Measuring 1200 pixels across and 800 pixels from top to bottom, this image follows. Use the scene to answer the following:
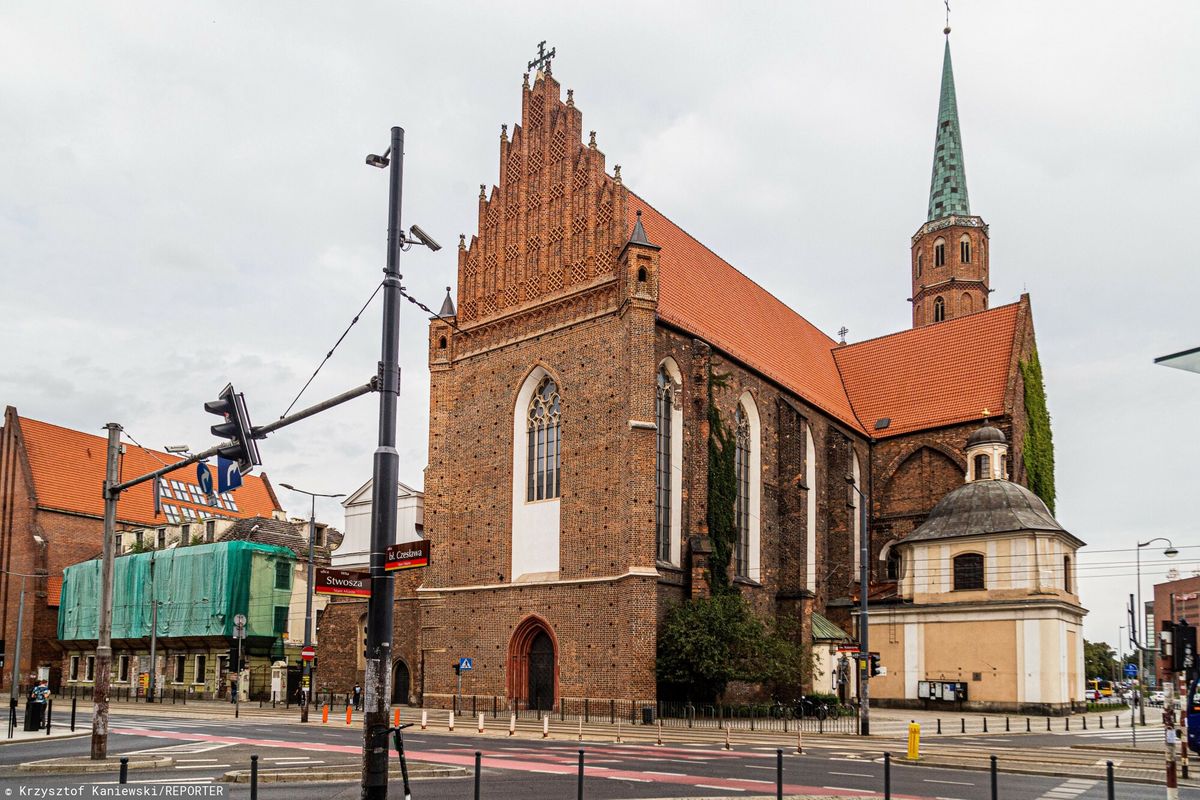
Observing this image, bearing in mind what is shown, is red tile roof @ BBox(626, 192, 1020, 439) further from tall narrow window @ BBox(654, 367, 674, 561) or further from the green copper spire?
the green copper spire

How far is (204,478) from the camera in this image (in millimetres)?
19625

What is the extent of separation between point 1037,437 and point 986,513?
35.3 ft

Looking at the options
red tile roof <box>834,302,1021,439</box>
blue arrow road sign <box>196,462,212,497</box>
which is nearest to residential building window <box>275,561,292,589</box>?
red tile roof <box>834,302,1021,439</box>

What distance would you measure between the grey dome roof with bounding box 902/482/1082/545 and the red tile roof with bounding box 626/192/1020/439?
578cm

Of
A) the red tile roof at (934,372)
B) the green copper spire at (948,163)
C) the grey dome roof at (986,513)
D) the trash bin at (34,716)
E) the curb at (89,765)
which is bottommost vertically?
the trash bin at (34,716)

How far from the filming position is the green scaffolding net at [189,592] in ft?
195

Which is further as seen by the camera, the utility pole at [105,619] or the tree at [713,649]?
the tree at [713,649]

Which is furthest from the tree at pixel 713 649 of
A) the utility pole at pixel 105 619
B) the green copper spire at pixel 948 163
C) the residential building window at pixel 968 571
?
the green copper spire at pixel 948 163

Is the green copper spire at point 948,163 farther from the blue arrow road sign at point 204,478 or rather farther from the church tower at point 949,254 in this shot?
the blue arrow road sign at point 204,478

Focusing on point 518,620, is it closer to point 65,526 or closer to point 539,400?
point 539,400

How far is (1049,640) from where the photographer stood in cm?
4622

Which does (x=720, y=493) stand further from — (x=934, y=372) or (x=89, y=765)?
(x=89, y=765)

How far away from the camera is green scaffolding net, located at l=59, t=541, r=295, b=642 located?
5953 centimetres

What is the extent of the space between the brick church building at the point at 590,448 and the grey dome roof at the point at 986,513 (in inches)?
136
